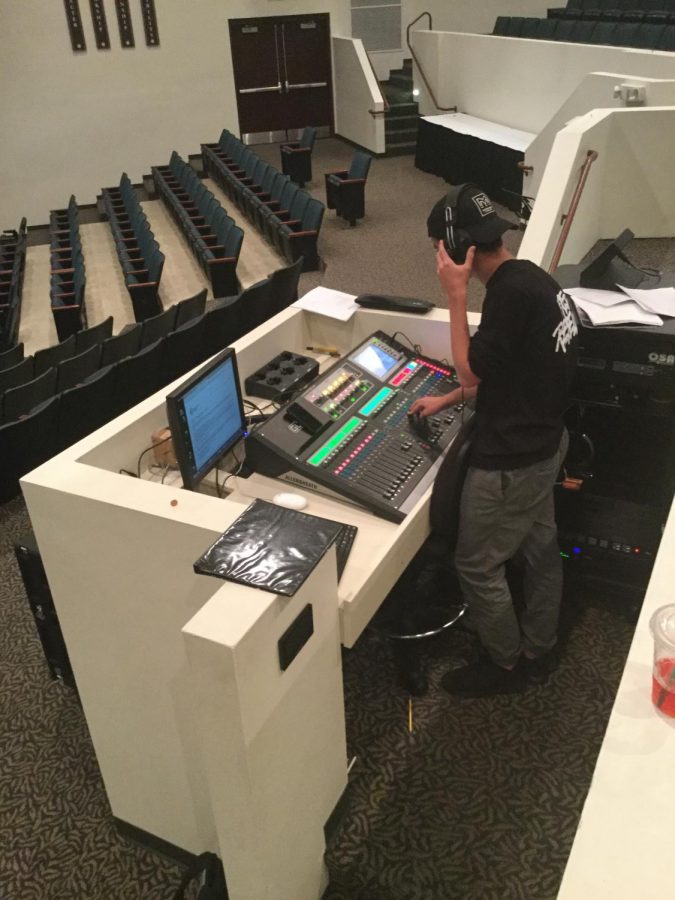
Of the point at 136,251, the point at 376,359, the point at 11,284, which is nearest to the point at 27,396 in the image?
the point at 376,359

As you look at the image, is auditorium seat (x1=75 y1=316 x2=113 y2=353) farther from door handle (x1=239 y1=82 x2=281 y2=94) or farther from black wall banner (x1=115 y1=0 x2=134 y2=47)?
door handle (x1=239 y1=82 x2=281 y2=94)

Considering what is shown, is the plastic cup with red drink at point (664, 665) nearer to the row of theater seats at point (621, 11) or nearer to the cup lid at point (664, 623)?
the cup lid at point (664, 623)

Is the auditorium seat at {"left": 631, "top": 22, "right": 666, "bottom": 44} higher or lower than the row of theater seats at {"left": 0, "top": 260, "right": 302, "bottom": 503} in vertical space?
higher

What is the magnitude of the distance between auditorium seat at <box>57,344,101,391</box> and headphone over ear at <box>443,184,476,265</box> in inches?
101

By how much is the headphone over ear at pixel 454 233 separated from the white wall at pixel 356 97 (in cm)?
791

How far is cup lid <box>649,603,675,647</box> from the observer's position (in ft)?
4.32

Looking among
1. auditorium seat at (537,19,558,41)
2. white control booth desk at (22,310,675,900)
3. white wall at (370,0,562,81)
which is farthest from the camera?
white wall at (370,0,562,81)

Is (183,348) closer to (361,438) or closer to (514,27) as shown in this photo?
(361,438)

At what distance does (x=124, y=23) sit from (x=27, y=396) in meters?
7.39

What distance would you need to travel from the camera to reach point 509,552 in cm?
212

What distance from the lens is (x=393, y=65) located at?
10898 mm

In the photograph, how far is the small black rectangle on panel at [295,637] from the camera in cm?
138

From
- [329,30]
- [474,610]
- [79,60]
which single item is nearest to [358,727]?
[474,610]

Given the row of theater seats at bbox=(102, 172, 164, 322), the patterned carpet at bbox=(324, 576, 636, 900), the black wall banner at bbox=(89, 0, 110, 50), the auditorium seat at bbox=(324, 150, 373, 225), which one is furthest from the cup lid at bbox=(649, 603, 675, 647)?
the black wall banner at bbox=(89, 0, 110, 50)
